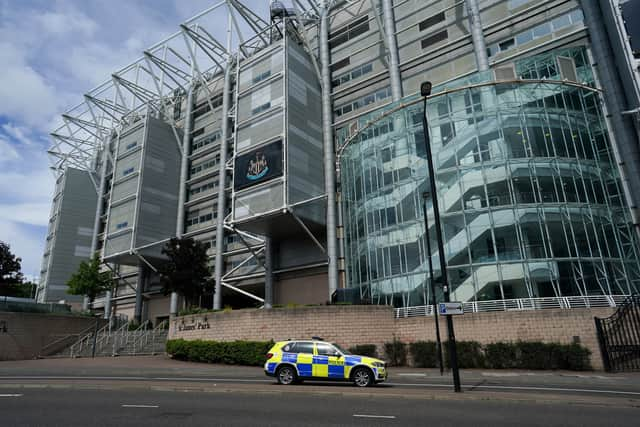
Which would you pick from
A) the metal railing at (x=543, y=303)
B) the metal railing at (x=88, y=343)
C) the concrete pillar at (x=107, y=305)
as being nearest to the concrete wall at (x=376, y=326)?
the metal railing at (x=543, y=303)

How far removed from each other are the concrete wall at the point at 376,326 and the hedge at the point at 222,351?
0.96 meters

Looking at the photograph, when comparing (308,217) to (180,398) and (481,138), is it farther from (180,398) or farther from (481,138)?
(180,398)

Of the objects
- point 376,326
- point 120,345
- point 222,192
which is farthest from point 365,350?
point 222,192

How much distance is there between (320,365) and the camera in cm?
1482

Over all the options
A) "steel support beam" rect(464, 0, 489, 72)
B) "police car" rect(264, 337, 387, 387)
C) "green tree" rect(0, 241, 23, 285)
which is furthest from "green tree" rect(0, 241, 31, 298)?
"steel support beam" rect(464, 0, 489, 72)

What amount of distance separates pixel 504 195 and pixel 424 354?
34.6 ft

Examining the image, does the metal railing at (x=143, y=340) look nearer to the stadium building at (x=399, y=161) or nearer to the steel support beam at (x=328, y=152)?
the stadium building at (x=399, y=161)

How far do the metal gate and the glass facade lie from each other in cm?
288

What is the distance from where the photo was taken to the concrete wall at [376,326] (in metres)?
20.6

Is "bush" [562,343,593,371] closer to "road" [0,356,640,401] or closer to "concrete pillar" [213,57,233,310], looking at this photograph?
"road" [0,356,640,401]

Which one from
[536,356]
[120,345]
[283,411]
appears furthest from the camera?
[120,345]

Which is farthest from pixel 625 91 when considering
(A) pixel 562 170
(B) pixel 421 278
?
(B) pixel 421 278

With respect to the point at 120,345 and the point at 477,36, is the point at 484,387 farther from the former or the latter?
the point at 477,36

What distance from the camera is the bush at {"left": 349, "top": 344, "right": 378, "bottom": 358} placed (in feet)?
78.6
